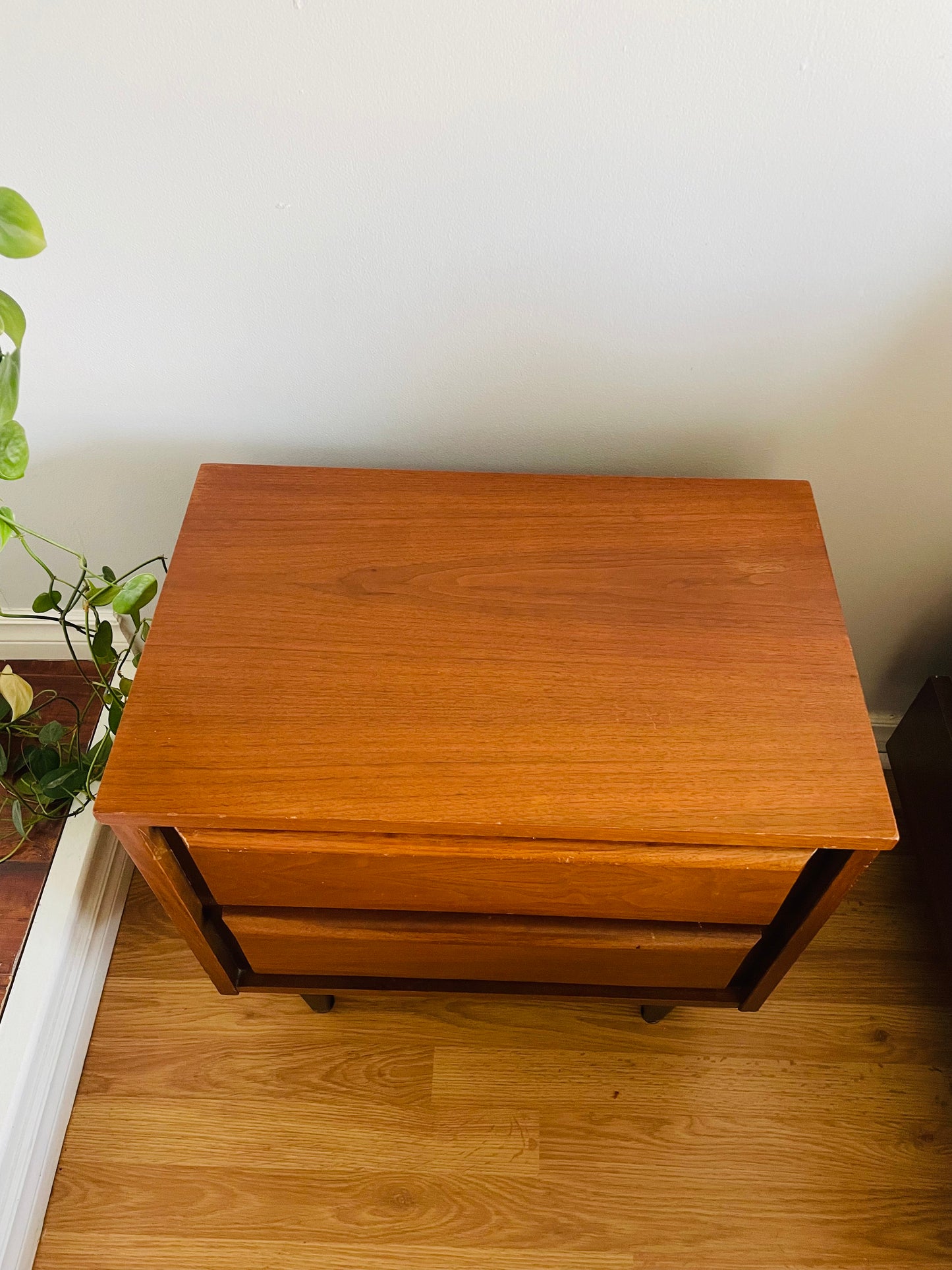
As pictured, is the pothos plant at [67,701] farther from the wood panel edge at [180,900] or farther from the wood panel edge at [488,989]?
the wood panel edge at [488,989]

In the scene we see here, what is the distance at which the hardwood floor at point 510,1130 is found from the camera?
0.94 metres

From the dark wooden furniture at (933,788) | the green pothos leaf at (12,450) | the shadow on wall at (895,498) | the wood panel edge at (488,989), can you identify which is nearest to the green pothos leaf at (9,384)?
the green pothos leaf at (12,450)

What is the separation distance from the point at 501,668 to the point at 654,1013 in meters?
0.55

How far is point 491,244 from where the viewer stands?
0.77 m

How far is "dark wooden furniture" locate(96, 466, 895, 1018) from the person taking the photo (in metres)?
0.66

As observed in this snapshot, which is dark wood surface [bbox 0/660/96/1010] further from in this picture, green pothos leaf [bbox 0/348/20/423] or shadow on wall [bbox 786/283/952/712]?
shadow on wall [bbox 786/283/952/712]

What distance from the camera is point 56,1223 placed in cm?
95

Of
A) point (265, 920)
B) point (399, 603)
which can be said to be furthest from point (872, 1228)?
point (399, 603)

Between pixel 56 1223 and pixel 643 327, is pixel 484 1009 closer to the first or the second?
pixel 56 1223

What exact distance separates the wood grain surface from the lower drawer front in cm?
18

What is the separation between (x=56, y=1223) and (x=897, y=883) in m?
1.09

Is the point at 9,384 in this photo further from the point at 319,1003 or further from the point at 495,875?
the point at 319,1003

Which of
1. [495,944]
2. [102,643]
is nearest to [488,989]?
[495,944]

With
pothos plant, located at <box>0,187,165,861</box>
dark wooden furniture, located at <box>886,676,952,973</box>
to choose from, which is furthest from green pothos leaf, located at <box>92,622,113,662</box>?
dark wooden furniture, located at <box>886,676,952,973</box>
